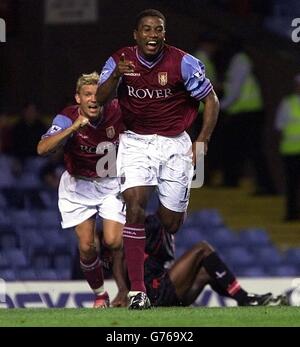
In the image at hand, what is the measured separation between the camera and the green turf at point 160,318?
9.04 m

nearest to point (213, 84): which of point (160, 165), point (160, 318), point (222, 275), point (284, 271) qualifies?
point (284, 271)

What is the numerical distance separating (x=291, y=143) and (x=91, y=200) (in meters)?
6.12

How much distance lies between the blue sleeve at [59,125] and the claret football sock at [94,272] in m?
1.11

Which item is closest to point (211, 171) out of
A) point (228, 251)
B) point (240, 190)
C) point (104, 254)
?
point (240, 190)

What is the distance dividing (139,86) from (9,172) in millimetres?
7140

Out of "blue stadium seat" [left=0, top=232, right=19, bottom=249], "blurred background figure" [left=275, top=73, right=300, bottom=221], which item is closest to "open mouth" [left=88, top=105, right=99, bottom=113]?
"blue stadium seat" [left=0, top=232, right=19, bottom=249]

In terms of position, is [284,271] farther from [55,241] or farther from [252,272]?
[55,241]

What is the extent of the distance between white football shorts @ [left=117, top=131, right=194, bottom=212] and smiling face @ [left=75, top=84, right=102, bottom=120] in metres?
1.10

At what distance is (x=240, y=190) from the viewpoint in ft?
60.3

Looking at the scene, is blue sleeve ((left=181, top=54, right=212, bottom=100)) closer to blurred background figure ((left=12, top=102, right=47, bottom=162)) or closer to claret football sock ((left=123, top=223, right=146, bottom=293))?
claret football sock ((left=123, top=223, right=146, bottom=293))

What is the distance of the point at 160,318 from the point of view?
925 centimetres

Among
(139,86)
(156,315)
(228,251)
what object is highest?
(139,86)

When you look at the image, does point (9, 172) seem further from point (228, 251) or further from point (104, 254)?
point (104, 254)

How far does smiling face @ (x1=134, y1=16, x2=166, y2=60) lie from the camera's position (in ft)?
32.9
